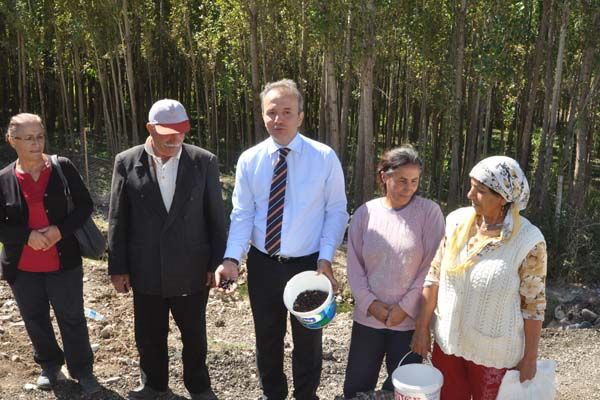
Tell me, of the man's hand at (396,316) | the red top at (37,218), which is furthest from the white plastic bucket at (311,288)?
the red top at (37,218)

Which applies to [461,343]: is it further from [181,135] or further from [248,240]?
[181,135]

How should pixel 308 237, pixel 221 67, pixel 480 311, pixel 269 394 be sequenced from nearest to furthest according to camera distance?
pixel 480 311
pixel 308 237
pixel 269 394
pixel 221 67

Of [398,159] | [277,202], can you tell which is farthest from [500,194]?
[277,202]

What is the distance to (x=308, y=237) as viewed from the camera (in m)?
3.28

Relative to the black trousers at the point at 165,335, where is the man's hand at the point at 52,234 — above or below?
above


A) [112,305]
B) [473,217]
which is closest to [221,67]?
[112,305]

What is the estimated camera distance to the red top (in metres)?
3.58

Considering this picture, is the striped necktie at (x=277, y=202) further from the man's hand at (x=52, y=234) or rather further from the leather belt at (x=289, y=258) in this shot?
the man's hand at (x=52, y=234)

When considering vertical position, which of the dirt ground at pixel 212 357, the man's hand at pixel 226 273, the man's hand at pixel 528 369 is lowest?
the dirt ground at pixel 212 357

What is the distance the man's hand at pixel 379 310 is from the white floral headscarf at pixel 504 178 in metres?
0.79

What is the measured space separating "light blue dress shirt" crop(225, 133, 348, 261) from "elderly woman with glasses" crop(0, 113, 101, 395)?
975 mm

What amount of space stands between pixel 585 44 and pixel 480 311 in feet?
23.3

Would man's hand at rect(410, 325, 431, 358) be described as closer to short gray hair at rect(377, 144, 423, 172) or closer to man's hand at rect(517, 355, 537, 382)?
man's hand at rect(517, 355, 537, 382)

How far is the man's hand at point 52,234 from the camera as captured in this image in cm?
352
